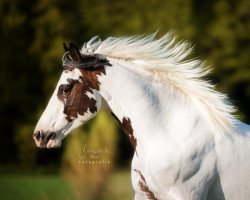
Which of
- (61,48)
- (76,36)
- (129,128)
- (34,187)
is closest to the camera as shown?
(129,128)

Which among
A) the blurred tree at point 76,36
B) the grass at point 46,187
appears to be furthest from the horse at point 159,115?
the blurred tree at point 76,36

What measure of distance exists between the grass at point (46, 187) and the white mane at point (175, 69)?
29.8ft

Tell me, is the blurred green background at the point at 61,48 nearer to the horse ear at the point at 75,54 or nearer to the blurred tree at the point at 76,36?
the blurred tree at the point at 76,36

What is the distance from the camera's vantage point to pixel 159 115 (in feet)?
16.9

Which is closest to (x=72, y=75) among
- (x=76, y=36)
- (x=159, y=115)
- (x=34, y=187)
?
(x=159, y=115)

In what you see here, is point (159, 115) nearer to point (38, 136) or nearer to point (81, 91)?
point (81, 91)

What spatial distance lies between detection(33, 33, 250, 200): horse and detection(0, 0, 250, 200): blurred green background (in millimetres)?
13050

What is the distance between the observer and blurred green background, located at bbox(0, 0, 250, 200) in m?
21.3

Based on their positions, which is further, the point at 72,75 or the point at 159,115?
the point at 72,75

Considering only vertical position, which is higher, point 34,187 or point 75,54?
point 34,187

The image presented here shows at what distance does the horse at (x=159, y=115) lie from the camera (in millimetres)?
4984

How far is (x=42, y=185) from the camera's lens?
1864 centimetres

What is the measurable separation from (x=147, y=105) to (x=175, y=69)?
32 cm

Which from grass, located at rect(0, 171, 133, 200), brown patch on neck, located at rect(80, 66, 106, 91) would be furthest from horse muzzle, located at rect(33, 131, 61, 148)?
grass, located at rect(0, 171, 133, 200)
